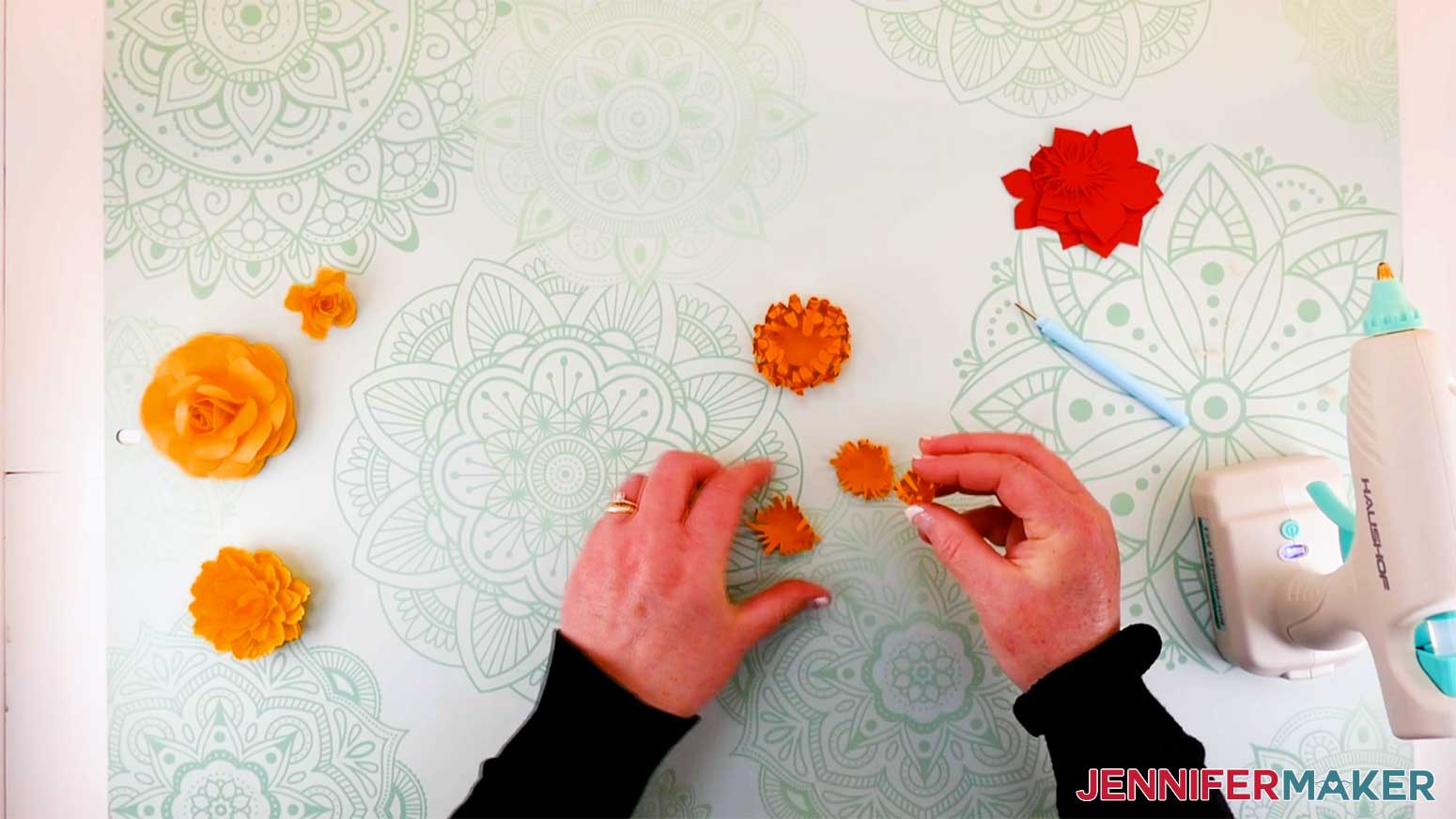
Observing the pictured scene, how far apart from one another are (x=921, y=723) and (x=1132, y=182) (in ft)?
2.13

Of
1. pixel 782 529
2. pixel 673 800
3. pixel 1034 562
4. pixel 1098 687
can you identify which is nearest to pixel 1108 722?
pixel 1098 687

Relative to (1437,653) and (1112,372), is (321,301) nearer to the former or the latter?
(1112,372)

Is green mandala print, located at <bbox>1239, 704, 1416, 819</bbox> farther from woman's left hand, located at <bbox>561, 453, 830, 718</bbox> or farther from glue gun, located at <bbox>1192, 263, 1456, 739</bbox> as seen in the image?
woman's left hand, located at <bbox>561, 453, 830, 718</bbox>

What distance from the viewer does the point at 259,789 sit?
36.6 inches

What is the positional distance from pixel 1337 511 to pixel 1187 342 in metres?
0.23

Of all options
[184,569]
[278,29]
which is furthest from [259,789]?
[278,29]

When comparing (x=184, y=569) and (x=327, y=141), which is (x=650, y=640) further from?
(x=327, y=141)

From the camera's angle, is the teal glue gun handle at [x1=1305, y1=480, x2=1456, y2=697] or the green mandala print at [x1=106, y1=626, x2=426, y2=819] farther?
the green mandala print at [x1=106, y1=626, x2=426, y2=819]

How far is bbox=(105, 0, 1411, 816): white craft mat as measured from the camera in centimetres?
93

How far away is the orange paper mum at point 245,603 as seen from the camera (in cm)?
90

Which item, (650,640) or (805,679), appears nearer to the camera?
(650,640)

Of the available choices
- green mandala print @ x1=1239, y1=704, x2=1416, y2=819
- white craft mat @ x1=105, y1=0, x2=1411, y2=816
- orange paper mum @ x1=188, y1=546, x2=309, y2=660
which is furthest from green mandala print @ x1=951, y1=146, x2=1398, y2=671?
orange paper mum @ x1=188, y1=546, x2=309, y2=660

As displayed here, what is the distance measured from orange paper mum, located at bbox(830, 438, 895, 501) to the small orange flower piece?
12mm

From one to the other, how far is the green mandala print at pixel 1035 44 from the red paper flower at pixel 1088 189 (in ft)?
0.17
